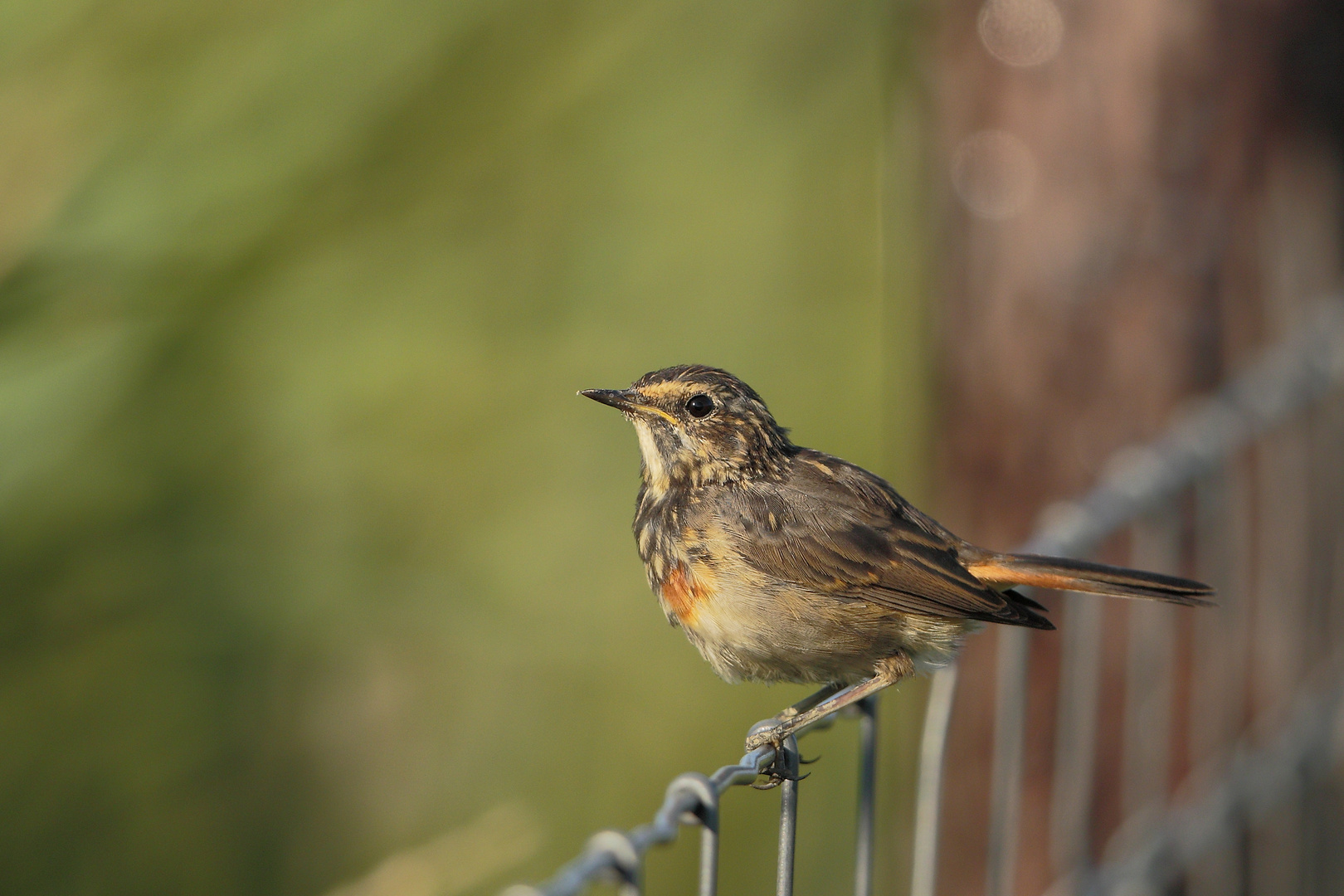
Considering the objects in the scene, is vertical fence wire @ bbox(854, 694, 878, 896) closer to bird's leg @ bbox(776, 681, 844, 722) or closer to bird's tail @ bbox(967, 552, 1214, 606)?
bird's leg @ bbox(776, 681, 844, 722)

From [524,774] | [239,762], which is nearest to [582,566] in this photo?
[524,774]

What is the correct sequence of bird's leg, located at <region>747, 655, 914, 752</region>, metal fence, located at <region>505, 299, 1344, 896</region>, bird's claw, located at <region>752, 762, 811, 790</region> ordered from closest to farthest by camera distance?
1. bird's claw, located at <region>752, 762, 811, 790</region>
2. bird's leg, located at <region>747, 655, 914, 752</region>
3. metal fence, located at <region>505, 299, 1344, 896</region>

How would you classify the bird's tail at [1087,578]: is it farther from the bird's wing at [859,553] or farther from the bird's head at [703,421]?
the bird's head at [703,421]

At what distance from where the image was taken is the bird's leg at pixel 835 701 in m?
2.10

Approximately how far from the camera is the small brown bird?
7.92 feet

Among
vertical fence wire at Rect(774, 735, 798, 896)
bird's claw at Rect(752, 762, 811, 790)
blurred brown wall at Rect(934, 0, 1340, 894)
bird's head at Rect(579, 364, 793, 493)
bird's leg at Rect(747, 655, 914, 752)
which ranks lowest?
vertical fence wire at Rect(774, 735, 798, 896)

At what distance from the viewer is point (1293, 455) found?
14.7 feet

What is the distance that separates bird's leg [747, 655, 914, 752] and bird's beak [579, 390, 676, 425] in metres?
0.65

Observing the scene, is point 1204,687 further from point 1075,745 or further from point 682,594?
point 682,594

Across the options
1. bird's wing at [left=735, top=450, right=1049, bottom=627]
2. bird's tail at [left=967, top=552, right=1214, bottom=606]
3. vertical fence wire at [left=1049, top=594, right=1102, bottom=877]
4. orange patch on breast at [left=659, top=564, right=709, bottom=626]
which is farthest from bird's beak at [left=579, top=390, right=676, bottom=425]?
vertical fence wire at [left=1049, top=594, right=1102, bottom=877]

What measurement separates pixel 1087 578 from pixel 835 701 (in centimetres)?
56

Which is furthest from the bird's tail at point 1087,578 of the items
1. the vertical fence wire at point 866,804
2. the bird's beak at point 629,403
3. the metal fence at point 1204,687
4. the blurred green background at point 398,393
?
the blurred green background at point 398,393

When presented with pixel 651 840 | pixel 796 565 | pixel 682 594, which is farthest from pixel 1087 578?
pixel 651 840

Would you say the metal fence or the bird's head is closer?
the bird's head
